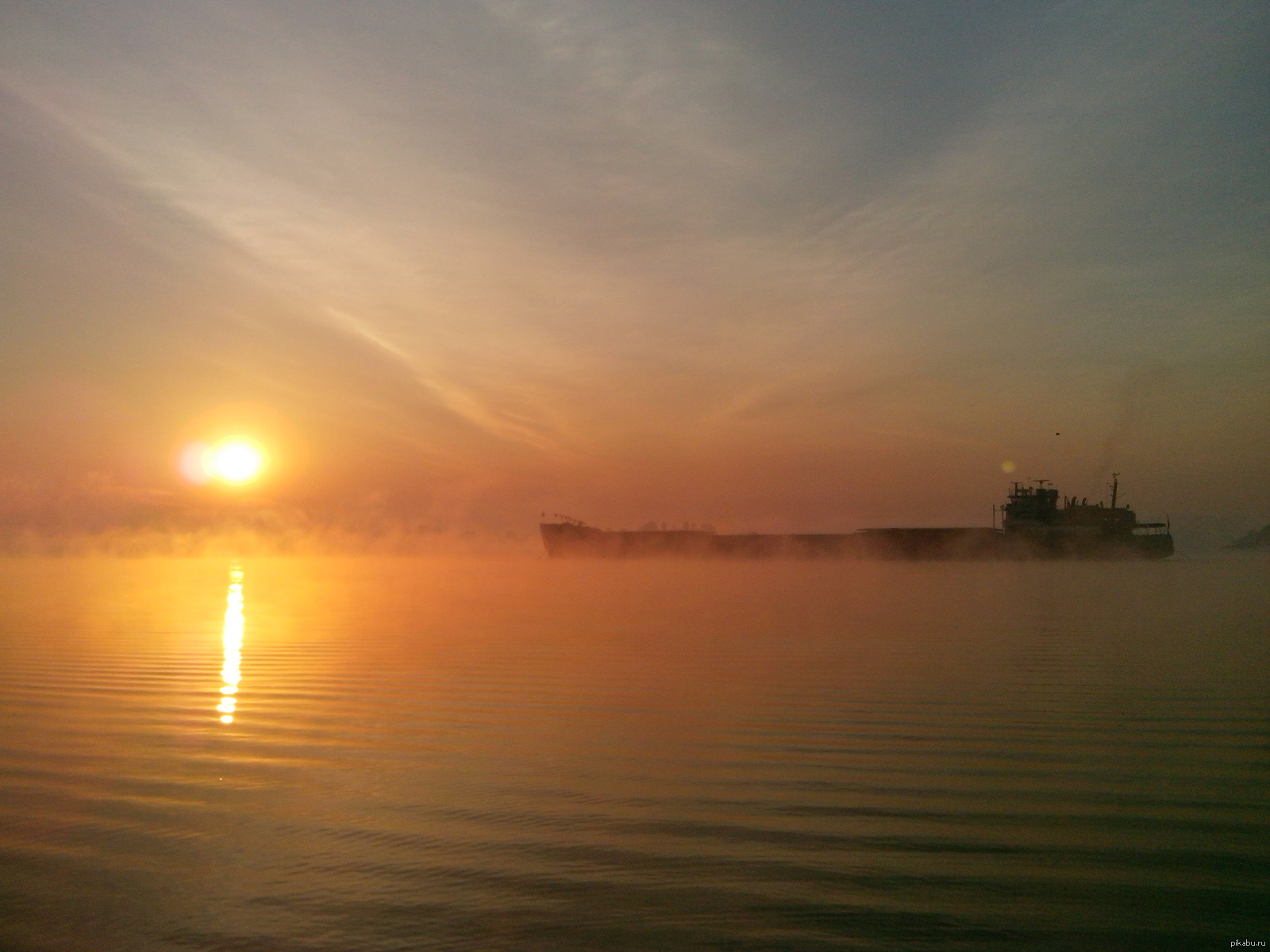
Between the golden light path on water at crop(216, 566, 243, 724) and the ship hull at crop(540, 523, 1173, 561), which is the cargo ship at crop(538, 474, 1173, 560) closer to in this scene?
the ship hull at crop(540, 523, 1173, 561)

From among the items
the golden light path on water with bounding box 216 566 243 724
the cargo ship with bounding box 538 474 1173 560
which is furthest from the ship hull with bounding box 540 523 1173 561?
the golden light path on water with bounding box 216 566 243 724

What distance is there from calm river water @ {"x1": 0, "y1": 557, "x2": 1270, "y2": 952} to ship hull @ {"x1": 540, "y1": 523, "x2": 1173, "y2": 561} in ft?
295

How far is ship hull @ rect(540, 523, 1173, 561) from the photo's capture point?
107125 millimetres

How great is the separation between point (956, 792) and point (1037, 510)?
110005 mm

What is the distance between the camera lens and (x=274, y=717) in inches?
594

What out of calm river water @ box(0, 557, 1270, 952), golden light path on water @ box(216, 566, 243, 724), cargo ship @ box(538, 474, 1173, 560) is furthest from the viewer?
cargo ship @ box(538, 474, 1173, 560)

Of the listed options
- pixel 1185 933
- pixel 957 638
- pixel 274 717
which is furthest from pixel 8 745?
pixel 957 638

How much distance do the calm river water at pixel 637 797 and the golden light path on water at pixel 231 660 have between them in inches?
9.1

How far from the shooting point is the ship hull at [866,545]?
351 feet

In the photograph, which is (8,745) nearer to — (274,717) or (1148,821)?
(274,717)

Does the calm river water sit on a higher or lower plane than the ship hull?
lower

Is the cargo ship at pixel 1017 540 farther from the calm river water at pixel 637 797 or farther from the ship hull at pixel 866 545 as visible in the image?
the calm river water at pixel 637 797

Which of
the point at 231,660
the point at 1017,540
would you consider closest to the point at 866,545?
the point at 1017,540

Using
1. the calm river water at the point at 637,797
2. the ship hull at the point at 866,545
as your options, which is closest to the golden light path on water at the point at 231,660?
the calm river water at the point at 637,797
